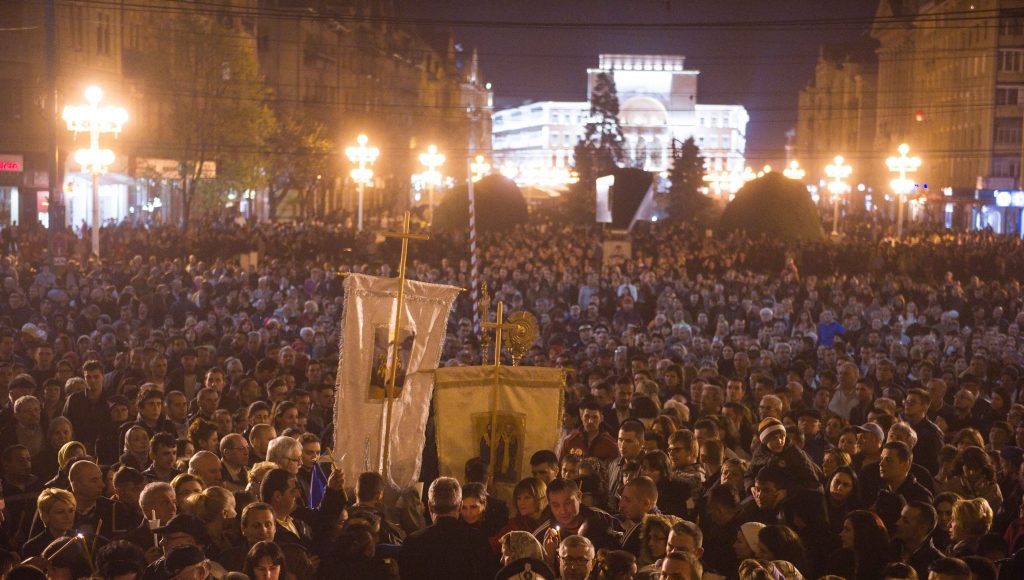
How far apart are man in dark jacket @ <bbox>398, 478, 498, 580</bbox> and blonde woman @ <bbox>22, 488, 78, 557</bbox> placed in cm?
188

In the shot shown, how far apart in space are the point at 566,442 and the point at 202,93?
36190mm

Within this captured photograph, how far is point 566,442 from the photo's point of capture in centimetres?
1056

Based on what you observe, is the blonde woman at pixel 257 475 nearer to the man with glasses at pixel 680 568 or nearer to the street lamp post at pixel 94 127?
the man with glasses at pixel 680 568

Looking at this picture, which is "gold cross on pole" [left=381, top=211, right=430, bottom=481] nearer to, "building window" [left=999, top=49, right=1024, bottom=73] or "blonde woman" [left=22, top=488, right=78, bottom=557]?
"blonde woman" [left=22, top=488, right=78, bottom=557]

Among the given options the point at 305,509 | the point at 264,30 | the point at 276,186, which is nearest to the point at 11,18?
the point at 276,186

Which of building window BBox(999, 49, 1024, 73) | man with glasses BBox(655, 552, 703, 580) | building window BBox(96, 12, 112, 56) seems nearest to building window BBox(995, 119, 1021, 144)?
building window BBox(999, 49, 1024, 73)

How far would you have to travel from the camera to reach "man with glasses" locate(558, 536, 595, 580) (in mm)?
6375

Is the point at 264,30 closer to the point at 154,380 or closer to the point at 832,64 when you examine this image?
the point at 154,380

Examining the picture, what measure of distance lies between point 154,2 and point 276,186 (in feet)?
42.1

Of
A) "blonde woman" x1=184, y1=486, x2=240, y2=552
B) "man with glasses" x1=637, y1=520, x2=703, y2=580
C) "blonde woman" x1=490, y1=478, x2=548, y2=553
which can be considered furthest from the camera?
"blonde woman" x1=490, y1=478, x2=548, y2=553

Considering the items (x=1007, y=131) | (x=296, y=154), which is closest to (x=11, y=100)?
(x=296, y=154)

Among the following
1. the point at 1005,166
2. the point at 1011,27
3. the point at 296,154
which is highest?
the point at 1011,27

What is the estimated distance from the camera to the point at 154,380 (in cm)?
1366

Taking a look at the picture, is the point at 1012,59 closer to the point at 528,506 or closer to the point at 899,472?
the point at 899,472
